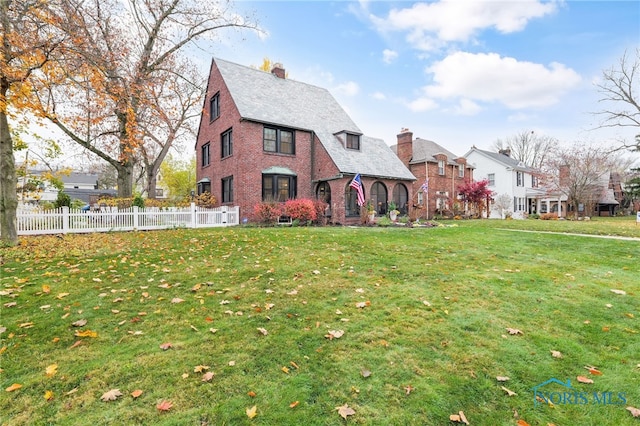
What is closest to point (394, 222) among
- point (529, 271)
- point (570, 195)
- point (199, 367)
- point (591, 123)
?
point (529, 271)

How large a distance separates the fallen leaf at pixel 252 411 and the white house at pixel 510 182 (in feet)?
111

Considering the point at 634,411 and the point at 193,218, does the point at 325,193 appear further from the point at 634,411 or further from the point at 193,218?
the point at 634,411

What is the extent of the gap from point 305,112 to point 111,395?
18784 mm

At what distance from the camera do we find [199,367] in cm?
285

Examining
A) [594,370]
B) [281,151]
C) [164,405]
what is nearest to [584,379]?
[594,370]

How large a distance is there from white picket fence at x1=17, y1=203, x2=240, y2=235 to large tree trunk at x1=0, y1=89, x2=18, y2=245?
123 inches

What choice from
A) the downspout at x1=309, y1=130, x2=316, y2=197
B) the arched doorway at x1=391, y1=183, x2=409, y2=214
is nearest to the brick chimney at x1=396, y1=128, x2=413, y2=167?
the arched doorway at x1=391, y1=183, x2=409, y2=214

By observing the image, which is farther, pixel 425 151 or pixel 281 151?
pixel 425 151

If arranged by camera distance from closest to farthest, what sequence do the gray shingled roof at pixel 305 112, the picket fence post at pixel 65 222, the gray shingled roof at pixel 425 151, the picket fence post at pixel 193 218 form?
the picket fence post at pixel 65 222 → the picket fence post at pixel 193 218 → the gray shingled roof at pixel 305 112 → the gray shingled roof at pixel 425 151

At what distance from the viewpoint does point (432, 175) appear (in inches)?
1008

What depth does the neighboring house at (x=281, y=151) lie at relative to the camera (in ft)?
53.7

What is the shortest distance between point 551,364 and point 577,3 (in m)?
14.4

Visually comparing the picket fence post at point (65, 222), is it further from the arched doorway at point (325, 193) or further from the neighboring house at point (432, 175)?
the neighboring house at point (432, 175)

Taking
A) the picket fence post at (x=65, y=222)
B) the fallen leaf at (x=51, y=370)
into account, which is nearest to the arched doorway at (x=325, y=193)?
the picket fence post at (x=65, y=222)
